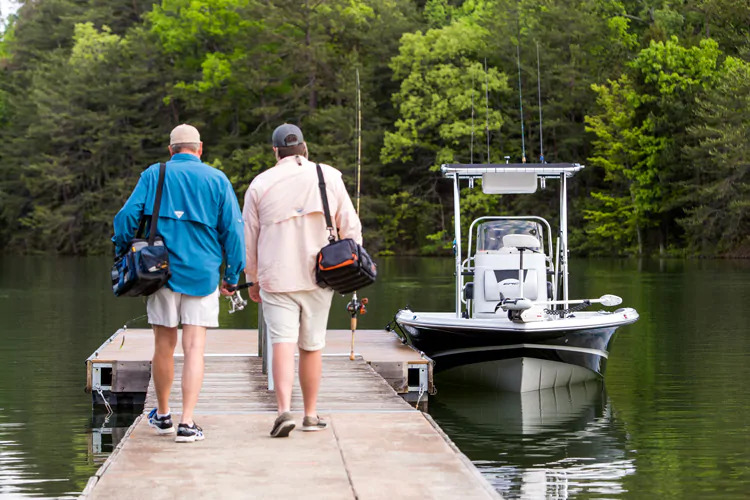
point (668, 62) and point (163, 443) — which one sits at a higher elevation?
point (668, 62)

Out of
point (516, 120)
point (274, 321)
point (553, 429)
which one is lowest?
point (553, 429)

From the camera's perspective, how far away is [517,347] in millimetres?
12703

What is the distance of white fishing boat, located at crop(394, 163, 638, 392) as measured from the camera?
12.6 m

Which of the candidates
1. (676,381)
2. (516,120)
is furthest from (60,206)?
(676,381)

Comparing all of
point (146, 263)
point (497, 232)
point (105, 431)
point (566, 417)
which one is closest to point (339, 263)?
point (146, 263)

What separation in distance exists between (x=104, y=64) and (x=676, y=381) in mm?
55019

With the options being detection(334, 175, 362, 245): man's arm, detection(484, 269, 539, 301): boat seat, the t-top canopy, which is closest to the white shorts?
detection(334, 175, 362, 245): man's arm

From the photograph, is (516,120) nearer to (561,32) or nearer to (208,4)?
(561,32)

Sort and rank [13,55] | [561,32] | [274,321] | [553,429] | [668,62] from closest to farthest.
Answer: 1. [274,321]
2. [553,429]
3. [668,62]
4. [561,32]
5. [13,55]

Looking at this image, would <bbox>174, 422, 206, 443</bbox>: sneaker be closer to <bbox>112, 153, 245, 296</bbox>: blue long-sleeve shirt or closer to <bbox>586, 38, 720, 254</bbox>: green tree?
<bbox>112, 153, 245, 296</bbox>: blue long-sleeve shirt

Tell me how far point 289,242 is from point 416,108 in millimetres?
51096

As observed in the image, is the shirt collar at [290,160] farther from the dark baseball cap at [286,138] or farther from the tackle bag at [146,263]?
the tackle bag at [146,263]

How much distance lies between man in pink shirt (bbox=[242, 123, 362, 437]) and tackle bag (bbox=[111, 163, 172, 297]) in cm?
49

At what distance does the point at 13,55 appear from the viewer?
7812 cm
